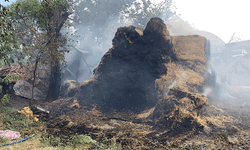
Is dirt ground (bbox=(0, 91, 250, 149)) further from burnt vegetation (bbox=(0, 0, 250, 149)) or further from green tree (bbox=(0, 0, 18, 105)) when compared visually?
green tree (bbox=(0, 0, 18, 105))

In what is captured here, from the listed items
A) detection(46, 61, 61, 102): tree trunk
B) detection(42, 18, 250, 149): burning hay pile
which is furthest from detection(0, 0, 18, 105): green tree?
detection(46, 61, 61, 102): tree trunk

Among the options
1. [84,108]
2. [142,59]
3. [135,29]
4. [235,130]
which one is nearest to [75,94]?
[84,108]

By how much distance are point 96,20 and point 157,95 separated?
2164 centimetres

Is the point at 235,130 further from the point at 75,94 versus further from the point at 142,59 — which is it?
the point at 75,94

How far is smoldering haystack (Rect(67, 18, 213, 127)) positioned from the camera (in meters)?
10.6

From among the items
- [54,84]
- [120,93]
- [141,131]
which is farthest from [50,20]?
[141,131]

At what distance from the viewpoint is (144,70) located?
11.3 m

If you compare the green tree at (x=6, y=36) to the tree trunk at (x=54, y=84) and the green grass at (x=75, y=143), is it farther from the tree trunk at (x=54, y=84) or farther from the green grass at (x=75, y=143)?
the tree trunk at (x=54, y=84)

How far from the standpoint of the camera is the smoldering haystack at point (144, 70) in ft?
34.7

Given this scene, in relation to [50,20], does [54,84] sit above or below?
below

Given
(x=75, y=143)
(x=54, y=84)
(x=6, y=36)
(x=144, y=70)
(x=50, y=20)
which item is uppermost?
(x=50, y=20)

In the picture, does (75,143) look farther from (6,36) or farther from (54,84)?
(54,84)

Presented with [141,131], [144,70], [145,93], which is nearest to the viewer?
[141,131]

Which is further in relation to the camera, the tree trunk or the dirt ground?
the tree trunk
